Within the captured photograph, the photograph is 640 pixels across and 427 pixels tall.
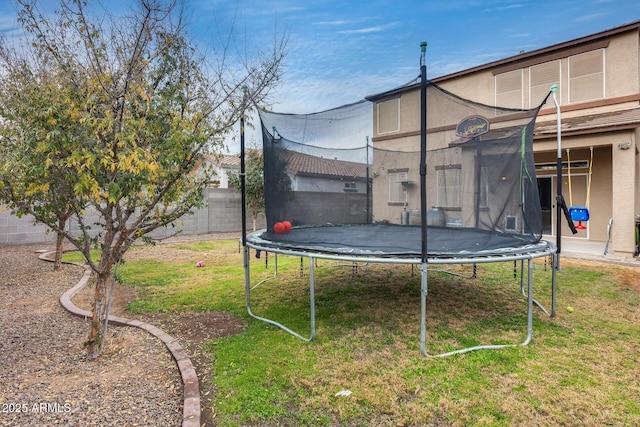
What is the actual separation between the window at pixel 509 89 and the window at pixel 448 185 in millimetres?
5178

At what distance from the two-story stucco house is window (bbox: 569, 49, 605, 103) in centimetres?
2

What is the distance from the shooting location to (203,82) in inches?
103

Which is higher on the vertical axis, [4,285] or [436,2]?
[436,2]

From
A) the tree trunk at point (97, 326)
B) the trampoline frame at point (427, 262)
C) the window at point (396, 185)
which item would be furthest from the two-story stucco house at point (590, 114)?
the tree trunk at point (97, 326)

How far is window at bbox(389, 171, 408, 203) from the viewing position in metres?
4.61

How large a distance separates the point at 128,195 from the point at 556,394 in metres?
2.83

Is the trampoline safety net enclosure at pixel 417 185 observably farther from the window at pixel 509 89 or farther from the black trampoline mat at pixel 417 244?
the window at pixel 509 89

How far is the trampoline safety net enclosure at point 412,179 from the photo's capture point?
2.90 metres

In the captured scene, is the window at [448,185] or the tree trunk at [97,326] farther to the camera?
the window at [448,185]

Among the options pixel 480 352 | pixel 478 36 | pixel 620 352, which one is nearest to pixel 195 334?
pixel 480 352

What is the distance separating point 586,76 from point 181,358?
27.8 feet

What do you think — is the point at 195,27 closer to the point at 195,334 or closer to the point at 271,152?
the point at 271,152

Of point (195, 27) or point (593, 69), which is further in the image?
point (593, 69)

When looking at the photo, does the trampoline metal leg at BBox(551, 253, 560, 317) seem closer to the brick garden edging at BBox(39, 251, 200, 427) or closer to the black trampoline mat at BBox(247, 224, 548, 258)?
the black trampoline mat at BBox(247, 224, 548, 258)
